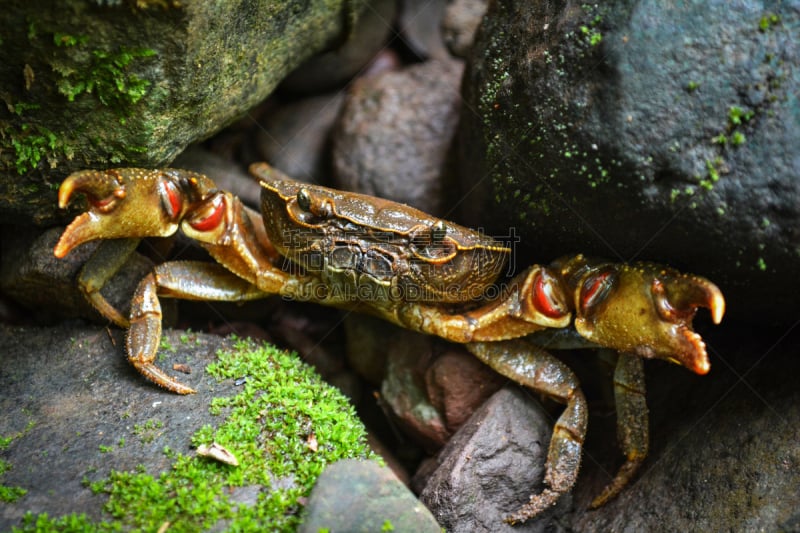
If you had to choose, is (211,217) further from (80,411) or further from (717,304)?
(717,304)

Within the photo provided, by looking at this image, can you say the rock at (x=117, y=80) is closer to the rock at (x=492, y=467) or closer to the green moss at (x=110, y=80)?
the green moss at (x=110, y=80)

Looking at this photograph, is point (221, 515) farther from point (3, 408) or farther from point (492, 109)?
point (492, 109)

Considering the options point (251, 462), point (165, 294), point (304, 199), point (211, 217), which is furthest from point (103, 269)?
point (251, 462)

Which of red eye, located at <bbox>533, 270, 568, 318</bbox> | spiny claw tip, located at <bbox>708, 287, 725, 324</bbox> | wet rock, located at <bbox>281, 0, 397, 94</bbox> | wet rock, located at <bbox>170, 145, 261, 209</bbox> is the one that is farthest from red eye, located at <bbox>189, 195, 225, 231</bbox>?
spiny claw tip, located at <bbox>708, 287, 725, 324</bbox>

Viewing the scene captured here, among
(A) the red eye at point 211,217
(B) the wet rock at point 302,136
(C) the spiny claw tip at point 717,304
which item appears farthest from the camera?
(B) the wet rock at point 302,136

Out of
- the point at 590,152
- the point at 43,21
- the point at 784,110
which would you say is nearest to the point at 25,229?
the point at 43,21

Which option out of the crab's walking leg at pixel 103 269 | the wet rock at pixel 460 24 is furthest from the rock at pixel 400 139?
the crab's walking leg at pixel 103 269

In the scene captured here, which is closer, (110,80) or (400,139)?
(110,80)
